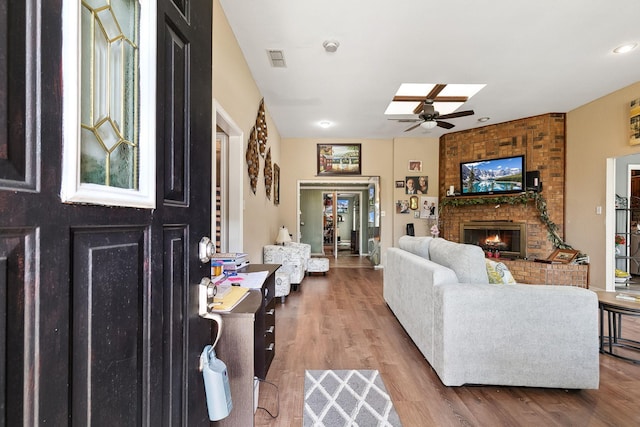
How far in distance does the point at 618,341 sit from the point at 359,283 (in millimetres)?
3149

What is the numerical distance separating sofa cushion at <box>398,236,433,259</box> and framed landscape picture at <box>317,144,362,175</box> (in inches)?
145

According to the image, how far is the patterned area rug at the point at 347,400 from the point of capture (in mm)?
1650

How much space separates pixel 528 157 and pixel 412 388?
17.2 ft

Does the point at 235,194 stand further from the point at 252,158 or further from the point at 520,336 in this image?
the point at 520,336

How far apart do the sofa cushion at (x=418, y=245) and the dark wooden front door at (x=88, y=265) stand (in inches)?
94.0

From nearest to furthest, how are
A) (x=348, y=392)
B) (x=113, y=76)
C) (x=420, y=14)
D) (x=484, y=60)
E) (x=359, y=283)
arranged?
(x=113, y=76) → (x=348, y=392) → (x=420, y=14) → (x=484, y=60) → (x=359, y=283)

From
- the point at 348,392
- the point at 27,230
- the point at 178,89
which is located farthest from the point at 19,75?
the point at 348,392

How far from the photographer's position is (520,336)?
1.88m

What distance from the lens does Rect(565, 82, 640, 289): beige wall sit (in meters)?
4.23

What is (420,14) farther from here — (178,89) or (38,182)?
(38,182)

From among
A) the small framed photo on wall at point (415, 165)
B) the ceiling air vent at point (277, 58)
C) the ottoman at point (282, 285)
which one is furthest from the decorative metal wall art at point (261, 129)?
the small framed photo on wall at point (415, 165)

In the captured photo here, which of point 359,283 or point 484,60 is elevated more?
point 484,60

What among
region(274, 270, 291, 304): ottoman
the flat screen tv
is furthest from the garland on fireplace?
region(274, 270, 291, 304): ottoman

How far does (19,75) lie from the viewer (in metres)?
0.38
